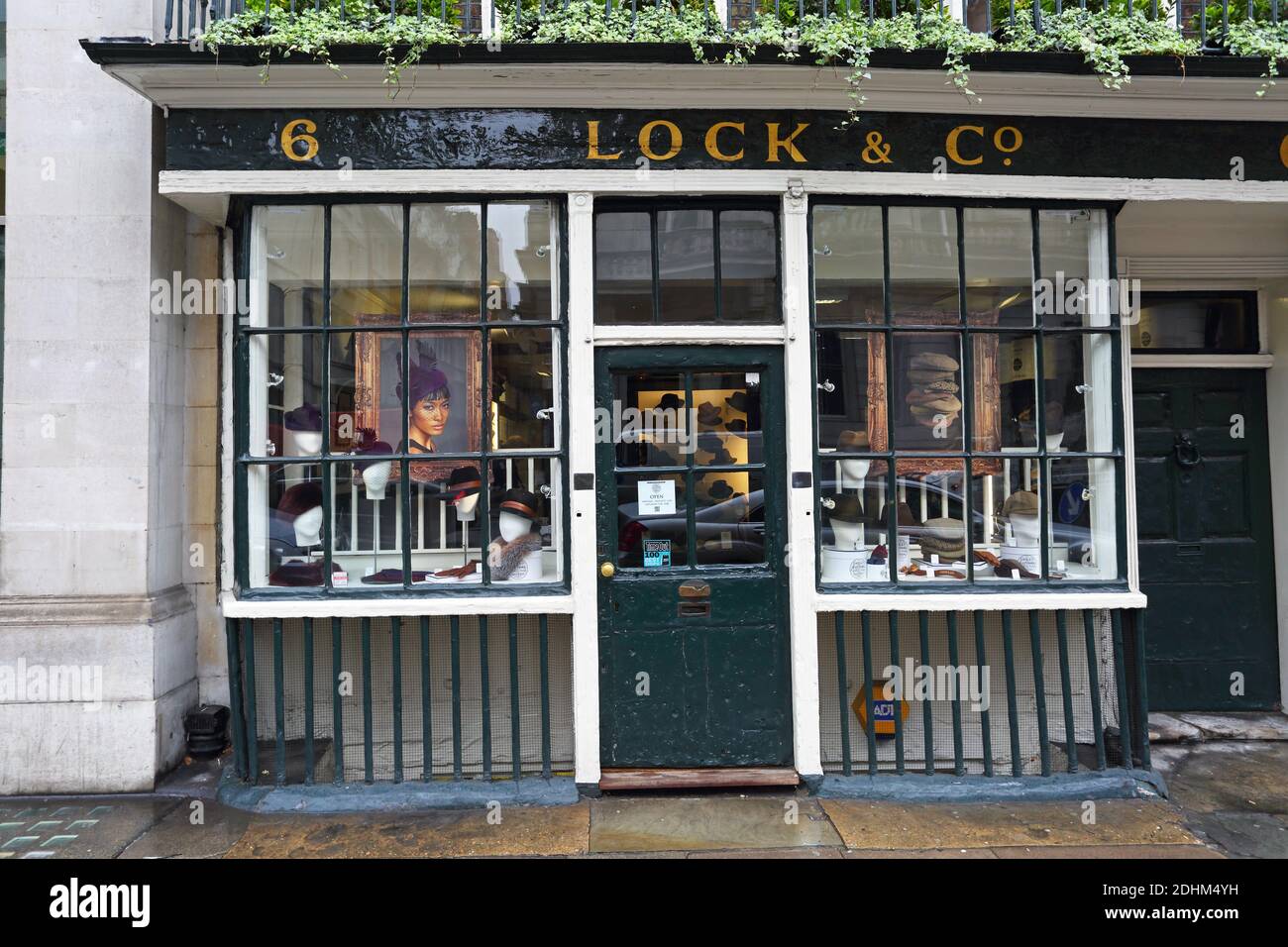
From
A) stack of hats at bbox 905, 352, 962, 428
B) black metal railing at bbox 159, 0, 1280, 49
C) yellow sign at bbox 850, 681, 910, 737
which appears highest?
black metal railing at bbox 159, 0, 1280, 49

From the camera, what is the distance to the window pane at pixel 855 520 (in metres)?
4.74

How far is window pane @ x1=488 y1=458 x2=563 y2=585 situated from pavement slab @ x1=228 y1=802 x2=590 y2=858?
1.32 meters

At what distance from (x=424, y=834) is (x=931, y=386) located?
154 inches

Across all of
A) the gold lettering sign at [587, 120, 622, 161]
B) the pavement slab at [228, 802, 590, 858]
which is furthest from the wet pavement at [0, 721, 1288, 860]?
the gold lettering sign at [587, 120, 622, 161]

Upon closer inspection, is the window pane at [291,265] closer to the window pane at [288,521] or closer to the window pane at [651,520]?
the window pane at [288,521]

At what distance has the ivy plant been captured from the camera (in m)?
4.19

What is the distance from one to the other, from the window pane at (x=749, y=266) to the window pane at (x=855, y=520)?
3.46ft

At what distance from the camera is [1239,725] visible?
544 cm

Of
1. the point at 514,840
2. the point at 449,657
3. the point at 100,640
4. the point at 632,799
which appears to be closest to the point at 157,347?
the point at 100,640

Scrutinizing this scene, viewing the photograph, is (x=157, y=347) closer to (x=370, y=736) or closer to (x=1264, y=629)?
(x=370, y=736)

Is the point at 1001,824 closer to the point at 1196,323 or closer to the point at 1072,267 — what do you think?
the point at 1072,267

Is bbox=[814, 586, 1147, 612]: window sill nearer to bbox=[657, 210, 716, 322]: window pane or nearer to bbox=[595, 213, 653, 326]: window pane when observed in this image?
bbox=[657, 210, 716, 322]: window pane

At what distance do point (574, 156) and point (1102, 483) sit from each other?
3.78m

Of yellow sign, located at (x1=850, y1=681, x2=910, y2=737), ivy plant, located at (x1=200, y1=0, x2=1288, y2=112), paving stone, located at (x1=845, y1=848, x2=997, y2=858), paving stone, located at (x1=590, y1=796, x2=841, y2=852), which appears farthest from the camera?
yellow sign, located at (x1=850, y1=681, x2=910, y2=737)
